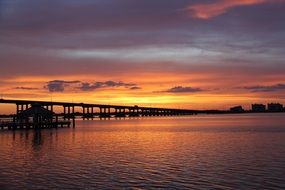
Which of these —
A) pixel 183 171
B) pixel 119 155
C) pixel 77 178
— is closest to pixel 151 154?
pixel 119 155

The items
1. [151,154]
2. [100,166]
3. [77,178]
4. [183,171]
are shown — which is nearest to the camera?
[77,178]

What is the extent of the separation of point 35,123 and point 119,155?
75.1 meters

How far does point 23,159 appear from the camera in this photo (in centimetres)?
4403

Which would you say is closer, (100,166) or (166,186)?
(166,186)

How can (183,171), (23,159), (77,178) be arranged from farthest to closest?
(23,159)
(183,171)
(77,178)

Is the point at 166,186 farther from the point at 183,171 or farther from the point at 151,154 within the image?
the point at 151,154

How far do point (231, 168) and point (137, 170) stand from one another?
8.08 metres

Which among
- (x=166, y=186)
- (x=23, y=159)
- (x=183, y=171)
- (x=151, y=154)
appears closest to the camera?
(x=166, y=186)

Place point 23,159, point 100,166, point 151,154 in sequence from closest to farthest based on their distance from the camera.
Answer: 1. point 100,166
2. point 23,159
3. point 151,154

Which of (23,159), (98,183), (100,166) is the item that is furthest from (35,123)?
(98,183)

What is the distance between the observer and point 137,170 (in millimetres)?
34438

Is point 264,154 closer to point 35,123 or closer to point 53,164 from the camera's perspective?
point 53,164

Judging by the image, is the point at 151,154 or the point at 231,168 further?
the point at 151,154

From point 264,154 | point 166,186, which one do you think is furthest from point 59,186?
point 264,154
